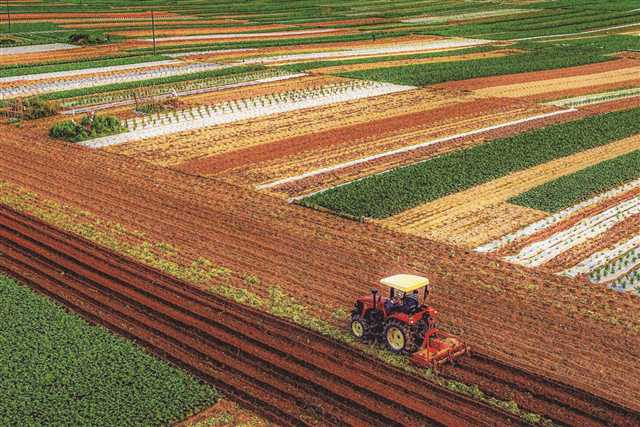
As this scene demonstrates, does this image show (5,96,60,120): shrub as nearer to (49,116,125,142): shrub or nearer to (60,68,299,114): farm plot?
(60,68,299,114): farm plot

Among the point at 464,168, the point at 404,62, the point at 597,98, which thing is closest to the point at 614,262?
the point at 464,168

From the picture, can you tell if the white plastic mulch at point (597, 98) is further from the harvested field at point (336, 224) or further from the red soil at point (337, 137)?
the red soil at point (337, 137)

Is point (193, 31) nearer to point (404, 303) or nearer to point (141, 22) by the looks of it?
point (141, 22)

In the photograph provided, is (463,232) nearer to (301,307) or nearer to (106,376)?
(301,307)

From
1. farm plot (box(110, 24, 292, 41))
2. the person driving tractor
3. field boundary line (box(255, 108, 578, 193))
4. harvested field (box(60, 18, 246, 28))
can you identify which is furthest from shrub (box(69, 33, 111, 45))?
the person driving tractor

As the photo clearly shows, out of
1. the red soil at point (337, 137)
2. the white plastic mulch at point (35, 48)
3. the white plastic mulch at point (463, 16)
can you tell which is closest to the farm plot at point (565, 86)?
the red soil at point (337, 137)
